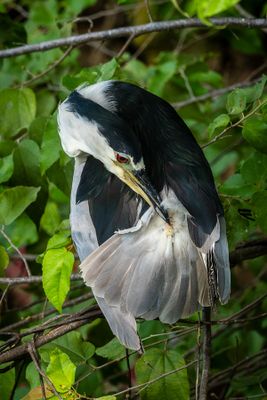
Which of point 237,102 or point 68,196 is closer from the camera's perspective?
point 237,102

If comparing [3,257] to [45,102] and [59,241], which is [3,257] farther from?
[45,102]

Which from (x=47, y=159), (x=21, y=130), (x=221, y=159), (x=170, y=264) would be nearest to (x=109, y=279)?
(x=170, y=264)

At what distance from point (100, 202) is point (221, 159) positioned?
1.20 metres

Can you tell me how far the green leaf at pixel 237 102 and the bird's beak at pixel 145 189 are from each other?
0.27 metres

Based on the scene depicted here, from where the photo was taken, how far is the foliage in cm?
205

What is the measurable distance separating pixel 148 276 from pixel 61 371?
344 millimetres

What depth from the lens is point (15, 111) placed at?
2609mm

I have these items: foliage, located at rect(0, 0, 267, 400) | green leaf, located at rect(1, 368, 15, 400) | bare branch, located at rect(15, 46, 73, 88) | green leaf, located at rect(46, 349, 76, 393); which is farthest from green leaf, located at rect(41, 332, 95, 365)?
bare branch, located at rect(15, 46, 73, 88)

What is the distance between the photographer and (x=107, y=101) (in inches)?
92.4

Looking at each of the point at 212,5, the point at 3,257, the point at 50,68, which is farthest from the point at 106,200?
the point at 212,5

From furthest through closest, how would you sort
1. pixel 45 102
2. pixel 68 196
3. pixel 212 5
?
pixel 45 102, pixel 68 196, pixel 212 5

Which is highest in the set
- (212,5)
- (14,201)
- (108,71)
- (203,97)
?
(212,5)

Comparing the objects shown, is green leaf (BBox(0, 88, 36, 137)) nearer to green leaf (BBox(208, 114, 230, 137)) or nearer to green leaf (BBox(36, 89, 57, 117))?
green leaf (BBox(36, 89, 57, 117))

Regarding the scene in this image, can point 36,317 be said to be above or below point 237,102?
below
